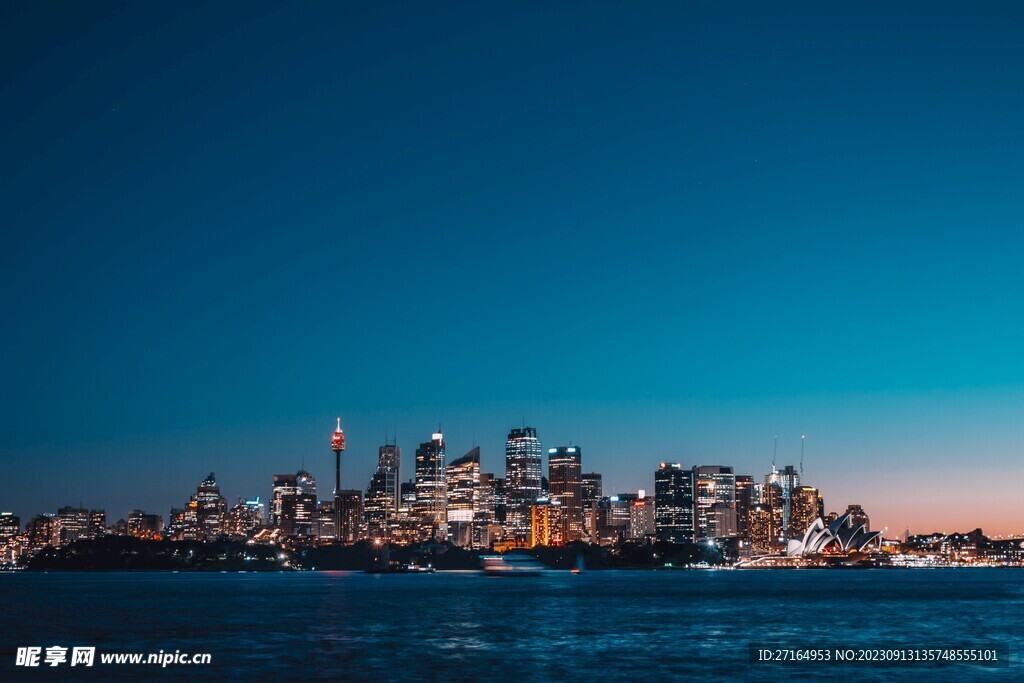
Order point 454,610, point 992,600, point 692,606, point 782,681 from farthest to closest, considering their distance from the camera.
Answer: point 992,600, point 692,606, point 454,610, point 782,681

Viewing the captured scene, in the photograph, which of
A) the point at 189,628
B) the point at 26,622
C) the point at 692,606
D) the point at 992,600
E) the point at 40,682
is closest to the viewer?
the point at 40,682

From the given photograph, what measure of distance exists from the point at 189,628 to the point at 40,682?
102 ft

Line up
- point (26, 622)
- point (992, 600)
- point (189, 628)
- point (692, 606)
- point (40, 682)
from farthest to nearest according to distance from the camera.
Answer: point (992, 600)
point (692, 606)
point (26, 622)
point (189, 628)
point (40, 682)

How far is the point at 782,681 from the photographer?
43.9 m

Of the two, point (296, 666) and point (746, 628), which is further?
point (746, 628)

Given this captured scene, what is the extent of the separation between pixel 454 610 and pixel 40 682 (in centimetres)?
5737

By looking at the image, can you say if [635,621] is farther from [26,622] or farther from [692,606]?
[26,622]

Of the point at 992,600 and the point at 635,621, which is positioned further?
the point at 992,600

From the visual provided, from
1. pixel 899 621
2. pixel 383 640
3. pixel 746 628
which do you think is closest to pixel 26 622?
pixel 383 640

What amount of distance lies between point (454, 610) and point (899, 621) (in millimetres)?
35152

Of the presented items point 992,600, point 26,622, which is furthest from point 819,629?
point 992,600

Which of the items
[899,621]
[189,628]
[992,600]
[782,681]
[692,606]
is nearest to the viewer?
[782,681]

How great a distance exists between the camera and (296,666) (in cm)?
4825

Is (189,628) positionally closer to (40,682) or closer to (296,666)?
(296,666)
